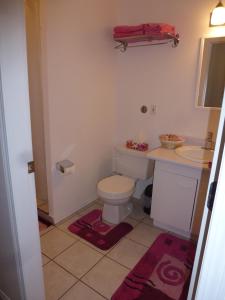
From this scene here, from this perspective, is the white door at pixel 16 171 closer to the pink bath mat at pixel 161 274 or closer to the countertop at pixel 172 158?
the pink bath mat at pixel 161 274

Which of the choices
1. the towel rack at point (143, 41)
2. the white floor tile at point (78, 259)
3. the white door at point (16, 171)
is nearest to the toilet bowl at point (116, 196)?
the white floor tile at point (78, 259)

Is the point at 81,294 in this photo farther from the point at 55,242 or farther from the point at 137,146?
the point at 137,146

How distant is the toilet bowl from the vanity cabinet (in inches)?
11.3

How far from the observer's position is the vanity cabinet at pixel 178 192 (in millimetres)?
1900

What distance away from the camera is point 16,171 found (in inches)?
40.8

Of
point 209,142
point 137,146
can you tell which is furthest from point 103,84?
→ point 209,142

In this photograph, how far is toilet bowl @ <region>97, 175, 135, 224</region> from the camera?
218cm

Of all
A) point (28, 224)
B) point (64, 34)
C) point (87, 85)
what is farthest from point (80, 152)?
point (28, 224)

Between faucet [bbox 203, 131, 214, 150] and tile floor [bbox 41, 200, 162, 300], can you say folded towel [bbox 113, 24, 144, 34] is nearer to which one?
faucet [bbox 203, 131, 214, 150]

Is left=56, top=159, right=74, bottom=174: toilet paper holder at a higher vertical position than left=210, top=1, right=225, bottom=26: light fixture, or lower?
lower

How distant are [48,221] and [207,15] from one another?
249cm

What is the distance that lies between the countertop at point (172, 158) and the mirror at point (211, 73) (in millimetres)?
562

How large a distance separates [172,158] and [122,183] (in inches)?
24.6

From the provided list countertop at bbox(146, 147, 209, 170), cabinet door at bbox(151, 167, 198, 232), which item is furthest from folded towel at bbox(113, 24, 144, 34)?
cabinet door at bbox(151, 167, 198, 232)
